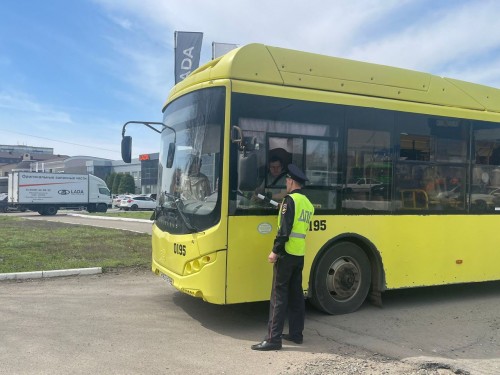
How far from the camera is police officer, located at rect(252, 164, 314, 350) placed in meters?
5.11

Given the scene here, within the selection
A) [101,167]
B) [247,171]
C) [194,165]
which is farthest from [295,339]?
[101,167]

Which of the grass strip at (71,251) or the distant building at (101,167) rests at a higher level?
the distant building at (101,167)

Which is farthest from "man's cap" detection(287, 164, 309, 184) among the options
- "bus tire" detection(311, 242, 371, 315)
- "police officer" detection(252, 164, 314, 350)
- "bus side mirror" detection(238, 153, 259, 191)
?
"bus tire" detection(311, 242, 371, 315)

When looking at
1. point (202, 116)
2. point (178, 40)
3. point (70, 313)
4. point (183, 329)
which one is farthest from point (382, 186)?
point (178, 40)

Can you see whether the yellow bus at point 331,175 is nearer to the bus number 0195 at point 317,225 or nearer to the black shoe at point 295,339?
the bus number 0195 at point 317,225

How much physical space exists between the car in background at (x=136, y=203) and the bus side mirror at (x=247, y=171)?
126 feet

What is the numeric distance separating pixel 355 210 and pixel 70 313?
4194mm

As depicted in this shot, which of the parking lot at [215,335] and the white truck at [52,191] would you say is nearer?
the parking lot at [215,335]

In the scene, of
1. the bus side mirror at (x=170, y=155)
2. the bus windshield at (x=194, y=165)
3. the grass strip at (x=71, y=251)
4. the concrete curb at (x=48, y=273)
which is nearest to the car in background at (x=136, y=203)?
the grass strip at (x=71, y=251)

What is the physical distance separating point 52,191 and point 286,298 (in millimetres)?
33283

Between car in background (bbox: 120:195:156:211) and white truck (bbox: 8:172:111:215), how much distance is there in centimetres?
544

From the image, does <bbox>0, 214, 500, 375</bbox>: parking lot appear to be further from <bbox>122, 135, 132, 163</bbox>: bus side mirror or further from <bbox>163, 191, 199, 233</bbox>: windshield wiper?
Answer: <bbox>122, 135, 132, 163</bbox>: bus side mirror

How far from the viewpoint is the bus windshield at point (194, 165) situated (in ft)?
18.6

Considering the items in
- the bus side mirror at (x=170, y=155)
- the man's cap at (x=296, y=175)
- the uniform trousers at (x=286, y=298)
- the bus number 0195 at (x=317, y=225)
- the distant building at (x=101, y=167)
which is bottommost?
the uniform trousers at (x=286, y=298)
